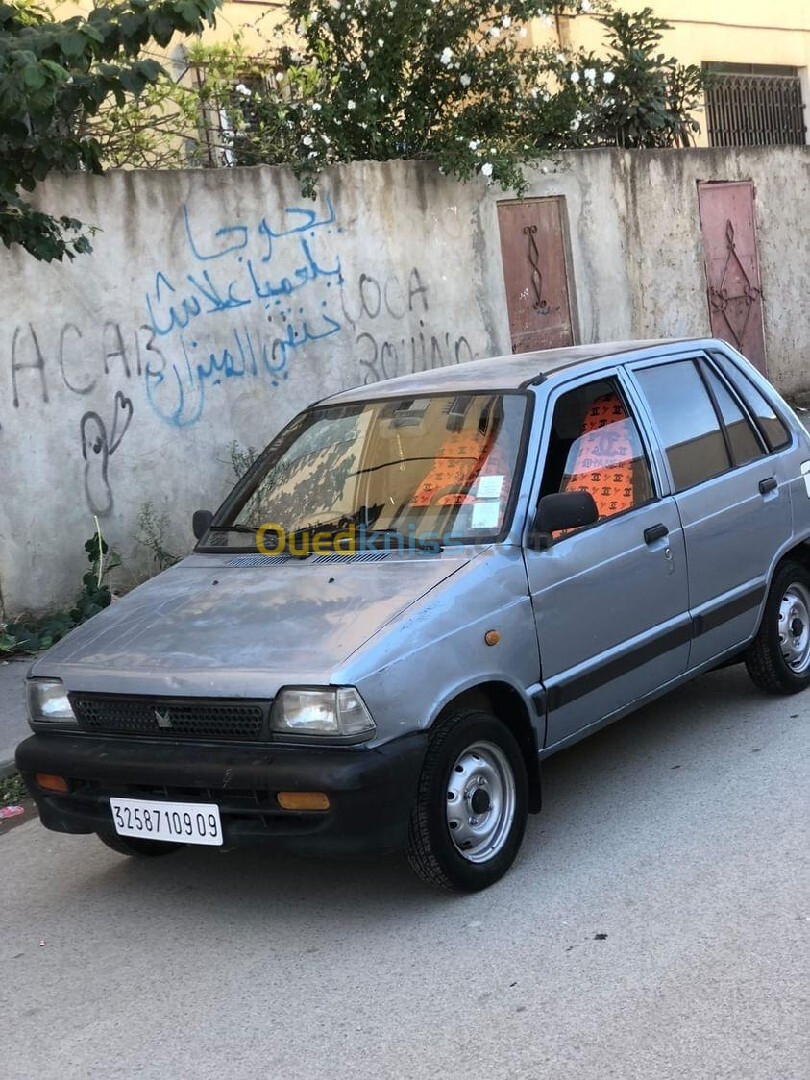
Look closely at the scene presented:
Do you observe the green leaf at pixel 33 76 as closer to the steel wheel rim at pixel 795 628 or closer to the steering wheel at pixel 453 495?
A: the steering wheel at pixel 453 495

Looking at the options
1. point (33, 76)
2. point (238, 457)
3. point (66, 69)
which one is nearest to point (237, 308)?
point (238, 457)

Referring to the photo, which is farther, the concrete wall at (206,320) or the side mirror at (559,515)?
the concrete wall at (206,320)

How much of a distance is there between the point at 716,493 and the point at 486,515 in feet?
4.48

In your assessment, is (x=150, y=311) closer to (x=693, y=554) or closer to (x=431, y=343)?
(x=431, y=343)

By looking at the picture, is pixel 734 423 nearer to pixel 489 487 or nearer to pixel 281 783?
pixel 489 487

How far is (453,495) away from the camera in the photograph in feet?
16.1

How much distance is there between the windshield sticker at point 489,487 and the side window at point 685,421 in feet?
3.26

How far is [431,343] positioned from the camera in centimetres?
1152

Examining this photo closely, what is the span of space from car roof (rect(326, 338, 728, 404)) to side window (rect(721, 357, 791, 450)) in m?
0.18

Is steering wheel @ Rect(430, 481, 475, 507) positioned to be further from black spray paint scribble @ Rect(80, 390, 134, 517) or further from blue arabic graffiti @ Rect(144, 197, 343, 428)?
blue arabic graffiti @ Rect(144, 197, 343, 428)

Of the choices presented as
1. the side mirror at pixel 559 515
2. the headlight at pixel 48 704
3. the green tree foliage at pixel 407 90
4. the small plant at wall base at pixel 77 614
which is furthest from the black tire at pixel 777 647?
the green tree foliage at pixel 407 90

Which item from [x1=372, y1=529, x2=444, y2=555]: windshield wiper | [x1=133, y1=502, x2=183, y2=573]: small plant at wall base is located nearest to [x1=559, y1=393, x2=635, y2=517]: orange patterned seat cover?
[x1=372, y1=529, x2=444, y2=555]: windshield wiper

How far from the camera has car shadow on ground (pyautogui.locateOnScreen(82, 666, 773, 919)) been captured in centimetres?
457

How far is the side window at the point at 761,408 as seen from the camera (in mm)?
6168
